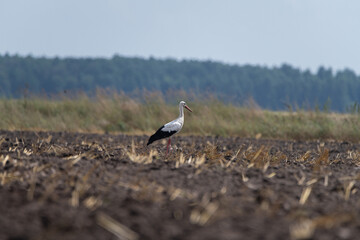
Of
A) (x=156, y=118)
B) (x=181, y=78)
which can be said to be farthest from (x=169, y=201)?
(x=181, y=78)

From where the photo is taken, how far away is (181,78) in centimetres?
7794

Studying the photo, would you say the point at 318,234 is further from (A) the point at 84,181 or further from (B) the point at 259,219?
(A) the point at 84,181

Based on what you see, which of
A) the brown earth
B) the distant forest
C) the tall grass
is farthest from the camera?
the distant forest

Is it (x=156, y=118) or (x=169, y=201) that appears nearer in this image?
(x=169, y=201)

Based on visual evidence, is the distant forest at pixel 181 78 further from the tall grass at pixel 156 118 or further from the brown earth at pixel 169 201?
the brown earth at pixel 169 201

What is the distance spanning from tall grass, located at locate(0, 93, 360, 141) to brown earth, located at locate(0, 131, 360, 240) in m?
7.67

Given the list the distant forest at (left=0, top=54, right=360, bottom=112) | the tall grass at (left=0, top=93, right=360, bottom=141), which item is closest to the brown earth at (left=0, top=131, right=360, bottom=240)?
the tall grass at (left=0, top=93, right=360, bottom=141)

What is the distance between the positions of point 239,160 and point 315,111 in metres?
8.15

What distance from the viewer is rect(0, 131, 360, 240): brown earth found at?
281cm

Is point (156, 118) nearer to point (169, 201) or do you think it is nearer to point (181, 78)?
point (169, 201)

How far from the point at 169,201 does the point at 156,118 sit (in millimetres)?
10450

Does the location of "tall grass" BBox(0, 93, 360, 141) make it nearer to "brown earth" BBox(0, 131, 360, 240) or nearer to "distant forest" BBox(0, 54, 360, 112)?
"brown earth" BBox(0, 131, 360, 240)

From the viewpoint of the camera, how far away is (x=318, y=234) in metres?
2.83

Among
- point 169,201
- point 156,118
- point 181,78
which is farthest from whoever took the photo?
point 181,78
